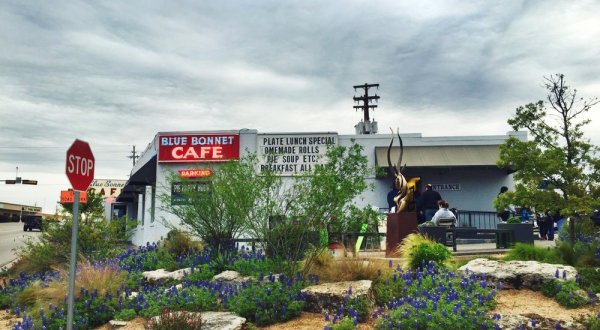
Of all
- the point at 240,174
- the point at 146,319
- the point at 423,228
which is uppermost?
the point at 240,174

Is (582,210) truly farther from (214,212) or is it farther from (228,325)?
(214,212)

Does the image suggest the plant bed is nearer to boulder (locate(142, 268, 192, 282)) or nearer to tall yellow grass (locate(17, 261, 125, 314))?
boulder (locate(142, 268, 192, 282))

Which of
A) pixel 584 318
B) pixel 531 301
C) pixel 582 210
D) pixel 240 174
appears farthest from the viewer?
pixel 240 174

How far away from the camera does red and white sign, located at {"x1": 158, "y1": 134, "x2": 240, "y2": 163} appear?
79.8 ft

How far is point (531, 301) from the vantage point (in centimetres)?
688

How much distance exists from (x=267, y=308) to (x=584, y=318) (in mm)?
3981

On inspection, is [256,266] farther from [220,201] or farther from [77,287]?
[77,287]

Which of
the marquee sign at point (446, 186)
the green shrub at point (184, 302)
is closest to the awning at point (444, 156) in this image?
the marquee sign at point (446, 186)

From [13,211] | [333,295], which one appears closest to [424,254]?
[333,295]

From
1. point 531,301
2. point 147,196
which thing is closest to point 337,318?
point 531,301

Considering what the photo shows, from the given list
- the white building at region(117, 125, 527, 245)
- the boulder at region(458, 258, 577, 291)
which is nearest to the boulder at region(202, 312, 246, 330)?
the boulder at region(458, 258, 577, 291)

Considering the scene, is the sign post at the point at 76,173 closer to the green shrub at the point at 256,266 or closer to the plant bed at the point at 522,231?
the green shrub at the point at 256,266

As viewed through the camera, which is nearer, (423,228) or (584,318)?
(584,318)

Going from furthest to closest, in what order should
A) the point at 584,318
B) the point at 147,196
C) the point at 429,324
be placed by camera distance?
1. the point at 147,196
2. the point at 584,318
3. the point at 429,324
